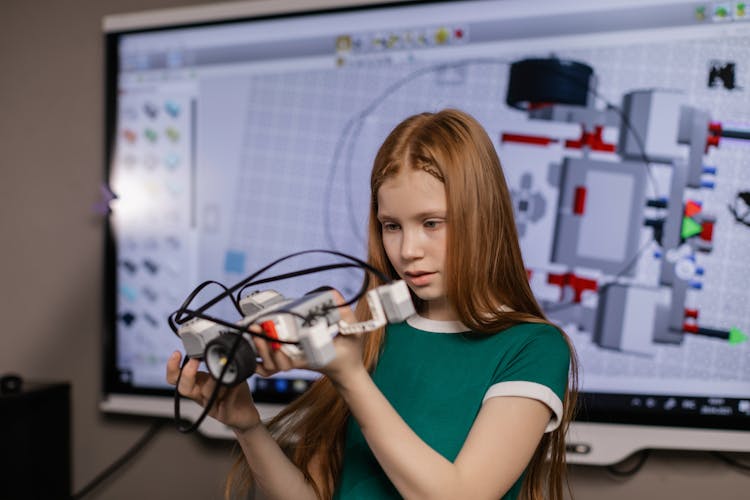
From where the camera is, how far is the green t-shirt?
69cm

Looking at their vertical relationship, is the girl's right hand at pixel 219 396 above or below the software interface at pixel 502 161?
below

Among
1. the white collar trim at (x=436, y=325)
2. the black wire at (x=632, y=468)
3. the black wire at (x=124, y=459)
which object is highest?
the white collar trim at (x=436, y=325)

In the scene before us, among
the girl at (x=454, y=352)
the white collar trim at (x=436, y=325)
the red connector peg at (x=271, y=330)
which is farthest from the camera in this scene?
the white collar trim at (x=436, y=325)

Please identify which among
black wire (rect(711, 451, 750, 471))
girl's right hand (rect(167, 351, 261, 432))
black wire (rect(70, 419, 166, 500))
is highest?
girl's right hand (rect(167, 351, 261, 432))

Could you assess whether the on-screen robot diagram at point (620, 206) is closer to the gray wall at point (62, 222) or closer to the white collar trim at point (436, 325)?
the white collar trim at point (436, 325)

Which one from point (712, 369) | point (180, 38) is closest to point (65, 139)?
point (180, 38)

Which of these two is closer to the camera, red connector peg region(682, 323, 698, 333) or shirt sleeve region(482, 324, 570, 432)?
shirt sleeve region(482, 324, 570, 432)

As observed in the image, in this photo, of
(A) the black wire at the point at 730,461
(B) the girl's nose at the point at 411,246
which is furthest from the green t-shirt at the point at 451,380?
(A) the black wire at the point at 730,461

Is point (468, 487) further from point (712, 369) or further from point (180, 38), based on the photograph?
point (180, 38)

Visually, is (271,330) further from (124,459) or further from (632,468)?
(124,459)

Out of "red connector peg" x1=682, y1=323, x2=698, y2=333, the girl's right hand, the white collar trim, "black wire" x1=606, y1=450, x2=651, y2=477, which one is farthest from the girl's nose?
"black wire" x1=606, y1=450, x2=651, y2=477

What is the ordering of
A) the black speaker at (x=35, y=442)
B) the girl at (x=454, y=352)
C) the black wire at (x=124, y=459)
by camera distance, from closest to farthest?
the girl at (x=454, y=352)
the black speaker at (x=35, y=442)
the black wire at (x=124, y=459)

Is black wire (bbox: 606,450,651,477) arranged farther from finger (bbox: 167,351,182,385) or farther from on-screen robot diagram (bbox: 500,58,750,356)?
finger (bbox: 167,351,182,385)

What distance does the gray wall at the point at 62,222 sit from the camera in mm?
1622
